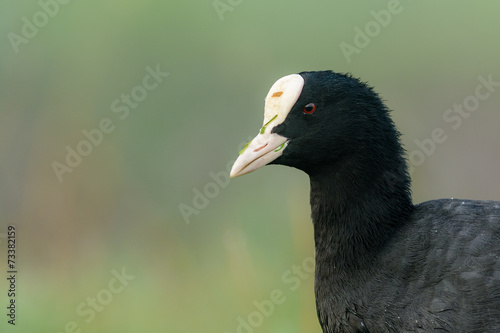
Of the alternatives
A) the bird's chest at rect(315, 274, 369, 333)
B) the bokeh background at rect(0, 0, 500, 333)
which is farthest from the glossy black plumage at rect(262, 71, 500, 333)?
the bokeh background at rect(0, 0, 500, 333)

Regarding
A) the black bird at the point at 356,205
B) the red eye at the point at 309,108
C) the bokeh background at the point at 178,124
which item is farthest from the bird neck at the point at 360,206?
the bokeh background at the point at 178,124

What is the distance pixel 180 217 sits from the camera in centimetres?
587

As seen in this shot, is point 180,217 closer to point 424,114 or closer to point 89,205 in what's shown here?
point 89,205

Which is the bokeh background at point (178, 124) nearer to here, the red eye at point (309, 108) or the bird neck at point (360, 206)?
the bird neck at point (360, 206)

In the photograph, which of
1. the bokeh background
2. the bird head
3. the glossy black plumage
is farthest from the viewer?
the bokeh background

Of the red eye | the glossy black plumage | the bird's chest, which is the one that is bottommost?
the bird's chest

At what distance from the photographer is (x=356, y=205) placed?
3582 mm

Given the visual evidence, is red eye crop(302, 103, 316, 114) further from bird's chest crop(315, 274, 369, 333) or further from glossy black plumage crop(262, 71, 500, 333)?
bird's chest crop(315, 274, 369, 333)

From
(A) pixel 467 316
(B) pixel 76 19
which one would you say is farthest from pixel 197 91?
(A) pixel 467 316

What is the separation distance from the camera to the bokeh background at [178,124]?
18.1 feet

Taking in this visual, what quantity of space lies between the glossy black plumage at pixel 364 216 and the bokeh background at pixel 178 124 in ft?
5.13

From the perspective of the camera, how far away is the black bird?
3377 millimetres

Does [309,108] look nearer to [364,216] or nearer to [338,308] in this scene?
[364,216]

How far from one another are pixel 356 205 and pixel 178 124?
9.32ft
